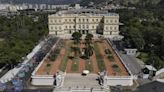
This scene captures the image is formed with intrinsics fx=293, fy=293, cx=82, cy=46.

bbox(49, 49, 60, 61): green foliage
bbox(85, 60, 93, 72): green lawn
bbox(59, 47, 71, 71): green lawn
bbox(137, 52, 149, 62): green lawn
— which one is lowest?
bbox(137, 52, 149, 62): green lawn

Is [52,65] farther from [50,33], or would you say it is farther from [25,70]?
[50,33]

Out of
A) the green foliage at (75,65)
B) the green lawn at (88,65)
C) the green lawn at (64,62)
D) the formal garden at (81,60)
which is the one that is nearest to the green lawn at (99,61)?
the formal garden at (81,60)

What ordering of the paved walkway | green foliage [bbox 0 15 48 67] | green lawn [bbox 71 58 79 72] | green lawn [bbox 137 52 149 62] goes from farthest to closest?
green lawn [bbox 137 52 149 62]
green foliage [bbox 0 15 48 67]
green lawn [bbox 71 58 79 72]
the paved walkway

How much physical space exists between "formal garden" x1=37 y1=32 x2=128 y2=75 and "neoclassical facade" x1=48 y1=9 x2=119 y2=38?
13595 mm

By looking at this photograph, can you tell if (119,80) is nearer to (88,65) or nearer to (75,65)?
(88,65)

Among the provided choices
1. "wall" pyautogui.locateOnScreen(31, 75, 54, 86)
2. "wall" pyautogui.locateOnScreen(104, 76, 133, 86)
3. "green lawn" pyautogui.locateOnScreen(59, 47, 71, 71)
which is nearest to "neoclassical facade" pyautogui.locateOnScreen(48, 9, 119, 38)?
"green lawn" pyautogui.locateOnScreen(59, 47, 71, 71)

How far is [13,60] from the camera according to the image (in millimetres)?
47406

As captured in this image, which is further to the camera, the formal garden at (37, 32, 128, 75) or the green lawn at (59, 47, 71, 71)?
the green lawn at (59, 47, 71, 71)

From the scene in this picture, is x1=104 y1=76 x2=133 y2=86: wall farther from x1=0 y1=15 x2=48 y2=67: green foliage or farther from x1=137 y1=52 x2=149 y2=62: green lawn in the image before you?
x1=0 y1=15 x2=48 y2=67: green foliage

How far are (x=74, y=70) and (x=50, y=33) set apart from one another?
36379 mm

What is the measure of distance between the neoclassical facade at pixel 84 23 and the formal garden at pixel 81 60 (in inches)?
535

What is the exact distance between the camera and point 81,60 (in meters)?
50.6

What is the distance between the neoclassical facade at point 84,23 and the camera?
78562 mm

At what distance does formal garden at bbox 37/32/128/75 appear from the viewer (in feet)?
145
